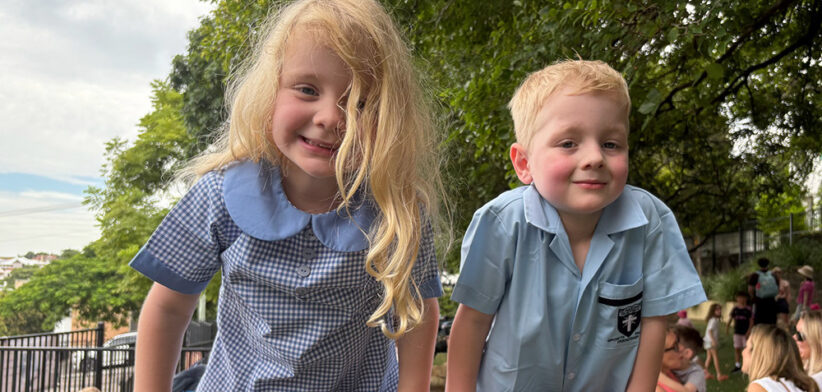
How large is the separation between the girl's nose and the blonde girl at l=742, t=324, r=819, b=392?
3.16 meters

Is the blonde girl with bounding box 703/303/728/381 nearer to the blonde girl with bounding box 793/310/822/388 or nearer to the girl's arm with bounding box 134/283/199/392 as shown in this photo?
the blonde girl with bounding box 793/310/822/388

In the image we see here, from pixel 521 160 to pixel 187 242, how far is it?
94 centimetres

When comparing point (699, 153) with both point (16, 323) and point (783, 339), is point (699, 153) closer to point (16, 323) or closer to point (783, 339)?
point (783, 339)

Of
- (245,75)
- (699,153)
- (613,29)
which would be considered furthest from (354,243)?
(699,153)

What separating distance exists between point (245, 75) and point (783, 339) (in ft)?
11.4

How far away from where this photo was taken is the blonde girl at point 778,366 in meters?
3.76

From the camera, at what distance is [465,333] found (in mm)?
1876

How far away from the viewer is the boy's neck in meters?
1.87

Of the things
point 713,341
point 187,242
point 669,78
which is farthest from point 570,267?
point 713,341

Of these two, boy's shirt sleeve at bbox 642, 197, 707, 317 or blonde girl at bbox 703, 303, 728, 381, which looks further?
blonde girl at bbox 703, 303, 728, 381

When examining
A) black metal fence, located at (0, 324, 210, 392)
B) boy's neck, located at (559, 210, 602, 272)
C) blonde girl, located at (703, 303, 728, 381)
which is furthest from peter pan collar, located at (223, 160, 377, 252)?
blonde girl, located at (703, 303, 728, 381)

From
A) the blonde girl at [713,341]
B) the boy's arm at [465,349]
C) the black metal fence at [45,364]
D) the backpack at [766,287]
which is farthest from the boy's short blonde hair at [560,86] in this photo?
the backpack at [766,287]

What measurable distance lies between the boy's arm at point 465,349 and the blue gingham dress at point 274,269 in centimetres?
22

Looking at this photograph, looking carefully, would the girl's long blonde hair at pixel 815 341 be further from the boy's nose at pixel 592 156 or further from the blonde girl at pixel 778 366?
the boy's nose at pixel 592 156
